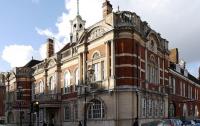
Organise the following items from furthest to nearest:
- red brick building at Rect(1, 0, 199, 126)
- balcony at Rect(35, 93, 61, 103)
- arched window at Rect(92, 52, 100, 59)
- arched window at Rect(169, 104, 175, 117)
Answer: arched window at Rect(169, 104, 175, 117) → balcony at Rect(35, 93, 61, 103) → arched window at Rect(92, 52, 100, 59) → red brick building at Rect(1, 0, 199, 126)

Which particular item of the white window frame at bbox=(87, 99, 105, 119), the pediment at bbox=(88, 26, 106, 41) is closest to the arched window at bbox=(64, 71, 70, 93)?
the white window frame at bbox=(87, 99, 105, 119)

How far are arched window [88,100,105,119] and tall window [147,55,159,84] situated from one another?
24.2 feet

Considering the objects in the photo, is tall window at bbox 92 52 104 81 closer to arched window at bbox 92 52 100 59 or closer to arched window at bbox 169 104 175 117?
arched window at bbox 92 52 100 59

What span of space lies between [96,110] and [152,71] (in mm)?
9028

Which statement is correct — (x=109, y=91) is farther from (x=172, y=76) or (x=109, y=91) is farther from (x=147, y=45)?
(x=172, y=76)

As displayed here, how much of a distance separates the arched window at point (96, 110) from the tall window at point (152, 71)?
7378 mm

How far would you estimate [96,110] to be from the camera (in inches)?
1769

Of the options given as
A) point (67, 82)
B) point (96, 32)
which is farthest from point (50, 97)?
point (96, 32)

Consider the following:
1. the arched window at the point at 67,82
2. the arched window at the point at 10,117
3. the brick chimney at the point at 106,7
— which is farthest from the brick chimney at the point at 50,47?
the brick chimney at the point at 106,7

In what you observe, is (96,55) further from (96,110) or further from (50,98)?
(50,98)

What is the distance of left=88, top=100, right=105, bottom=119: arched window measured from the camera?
44.0 meters

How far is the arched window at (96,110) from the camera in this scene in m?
44.0

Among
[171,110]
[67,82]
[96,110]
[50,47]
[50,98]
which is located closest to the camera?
[96,110]

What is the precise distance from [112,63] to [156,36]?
9.73m
